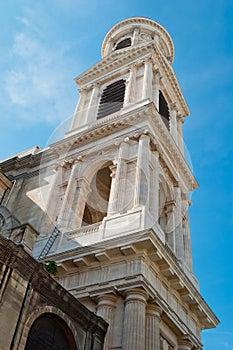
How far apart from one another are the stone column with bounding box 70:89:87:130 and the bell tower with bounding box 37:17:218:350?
81mm

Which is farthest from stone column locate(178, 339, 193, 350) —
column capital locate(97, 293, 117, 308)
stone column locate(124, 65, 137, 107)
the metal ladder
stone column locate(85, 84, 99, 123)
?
stone column locate(85, 84, 99, 123)

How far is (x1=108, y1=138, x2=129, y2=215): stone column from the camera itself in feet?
66.6

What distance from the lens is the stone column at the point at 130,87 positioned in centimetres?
2925

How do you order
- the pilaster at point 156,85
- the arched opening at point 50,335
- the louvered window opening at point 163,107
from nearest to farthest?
the arched opening at point 50,335 < the pilaster at point 156,85 < the louvered window opening at point 163,107

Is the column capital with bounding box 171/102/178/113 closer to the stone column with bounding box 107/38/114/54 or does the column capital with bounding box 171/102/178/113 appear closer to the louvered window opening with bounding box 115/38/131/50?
the louvered window opening with bounding box 115/38/131/50

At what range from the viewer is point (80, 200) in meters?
23.3

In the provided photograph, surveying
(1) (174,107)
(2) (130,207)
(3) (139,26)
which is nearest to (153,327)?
(2) (130,207)

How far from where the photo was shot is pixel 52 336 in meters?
9.41

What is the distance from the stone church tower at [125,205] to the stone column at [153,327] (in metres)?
0.04

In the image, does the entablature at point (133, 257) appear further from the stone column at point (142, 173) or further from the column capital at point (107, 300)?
the stone column at point (142, 173)

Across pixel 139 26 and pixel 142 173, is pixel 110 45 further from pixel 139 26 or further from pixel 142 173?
pixel 142 173

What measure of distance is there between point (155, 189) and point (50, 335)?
13.7 meters

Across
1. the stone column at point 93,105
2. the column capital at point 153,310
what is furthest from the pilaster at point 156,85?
the column capital at point 153,310

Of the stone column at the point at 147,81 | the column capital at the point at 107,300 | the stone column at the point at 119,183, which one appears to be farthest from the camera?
the stone column at the point at 147,81
